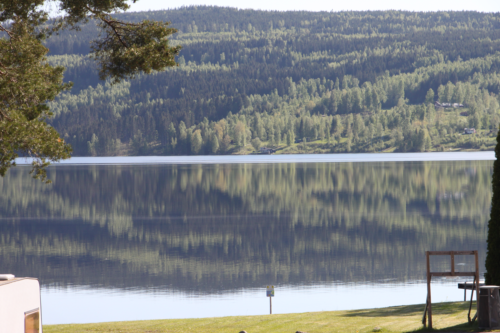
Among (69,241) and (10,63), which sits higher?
(10,63)

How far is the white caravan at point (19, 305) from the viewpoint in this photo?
855 centimetres

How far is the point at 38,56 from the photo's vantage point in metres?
18.1

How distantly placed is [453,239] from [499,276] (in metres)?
28.4

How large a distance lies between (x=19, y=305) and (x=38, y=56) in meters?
11.0

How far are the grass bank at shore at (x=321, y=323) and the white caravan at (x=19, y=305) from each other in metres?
5.86

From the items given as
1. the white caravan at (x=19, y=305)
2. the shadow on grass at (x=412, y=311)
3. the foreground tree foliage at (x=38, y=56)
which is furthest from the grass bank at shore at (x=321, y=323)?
the white caravan at (x=19, y=305)

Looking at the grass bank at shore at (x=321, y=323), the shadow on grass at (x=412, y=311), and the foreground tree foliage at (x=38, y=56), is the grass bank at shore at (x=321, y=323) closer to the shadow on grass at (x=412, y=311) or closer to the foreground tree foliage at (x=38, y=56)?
the shadow on grass at (x=412, y=311)

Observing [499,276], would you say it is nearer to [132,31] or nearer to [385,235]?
[132,31]

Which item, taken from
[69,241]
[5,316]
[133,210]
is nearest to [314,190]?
[133,210]

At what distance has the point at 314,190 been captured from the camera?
76.1 meters

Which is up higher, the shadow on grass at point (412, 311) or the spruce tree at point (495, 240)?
the spruce tree at point (495, 240)

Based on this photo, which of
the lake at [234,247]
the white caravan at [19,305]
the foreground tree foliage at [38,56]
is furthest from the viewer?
the lake at [234,247]

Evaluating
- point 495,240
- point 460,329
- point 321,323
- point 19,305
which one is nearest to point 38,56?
point 19,305

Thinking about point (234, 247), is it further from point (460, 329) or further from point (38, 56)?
point (460, 329)
